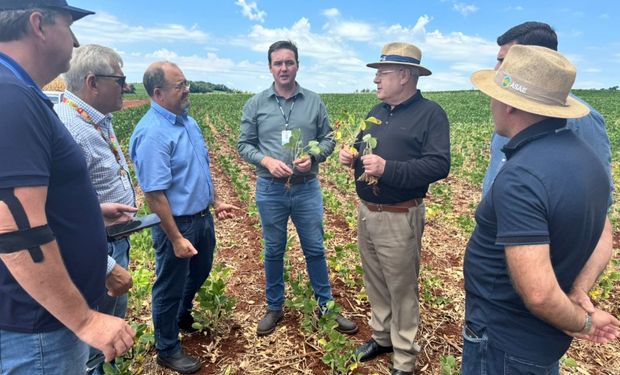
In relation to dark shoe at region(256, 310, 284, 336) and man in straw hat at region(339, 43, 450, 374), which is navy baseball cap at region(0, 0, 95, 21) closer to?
man in straw hat at region(339, 43, 450, 374)

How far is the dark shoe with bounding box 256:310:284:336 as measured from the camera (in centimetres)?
389

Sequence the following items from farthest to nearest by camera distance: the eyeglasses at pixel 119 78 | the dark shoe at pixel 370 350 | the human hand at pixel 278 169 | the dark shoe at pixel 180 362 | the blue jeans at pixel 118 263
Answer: the human hand at pixel 278 169, the dark shoe at pixel 370 350, the dark shoe at pixel 180 362, the blue jeans at pixel 118 263, the eyeglasses at pixel 119 78

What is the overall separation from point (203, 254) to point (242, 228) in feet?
11.3

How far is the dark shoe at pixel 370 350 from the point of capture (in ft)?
11.5

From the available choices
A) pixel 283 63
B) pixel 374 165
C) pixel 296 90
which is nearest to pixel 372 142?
pixel 374 165

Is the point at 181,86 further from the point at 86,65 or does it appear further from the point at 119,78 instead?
the point at 86,65

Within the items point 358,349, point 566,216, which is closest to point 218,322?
point 358,349

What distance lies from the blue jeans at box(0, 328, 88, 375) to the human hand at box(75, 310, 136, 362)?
0.24 m

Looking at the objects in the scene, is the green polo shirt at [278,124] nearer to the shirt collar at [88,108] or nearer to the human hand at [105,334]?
the shirt collar at [88,108]

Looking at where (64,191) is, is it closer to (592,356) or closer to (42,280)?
(42,280)

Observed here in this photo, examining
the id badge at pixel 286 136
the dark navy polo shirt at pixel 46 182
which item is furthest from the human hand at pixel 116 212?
the id badge at pixel 286 136

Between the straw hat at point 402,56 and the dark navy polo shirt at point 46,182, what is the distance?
2.47m

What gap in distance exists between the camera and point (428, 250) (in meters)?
5.95

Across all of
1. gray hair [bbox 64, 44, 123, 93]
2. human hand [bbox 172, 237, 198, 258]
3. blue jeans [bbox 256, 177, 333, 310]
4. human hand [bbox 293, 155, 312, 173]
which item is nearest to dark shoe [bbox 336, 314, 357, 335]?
blue jeans [bbox 256, 177, 333, 310]
